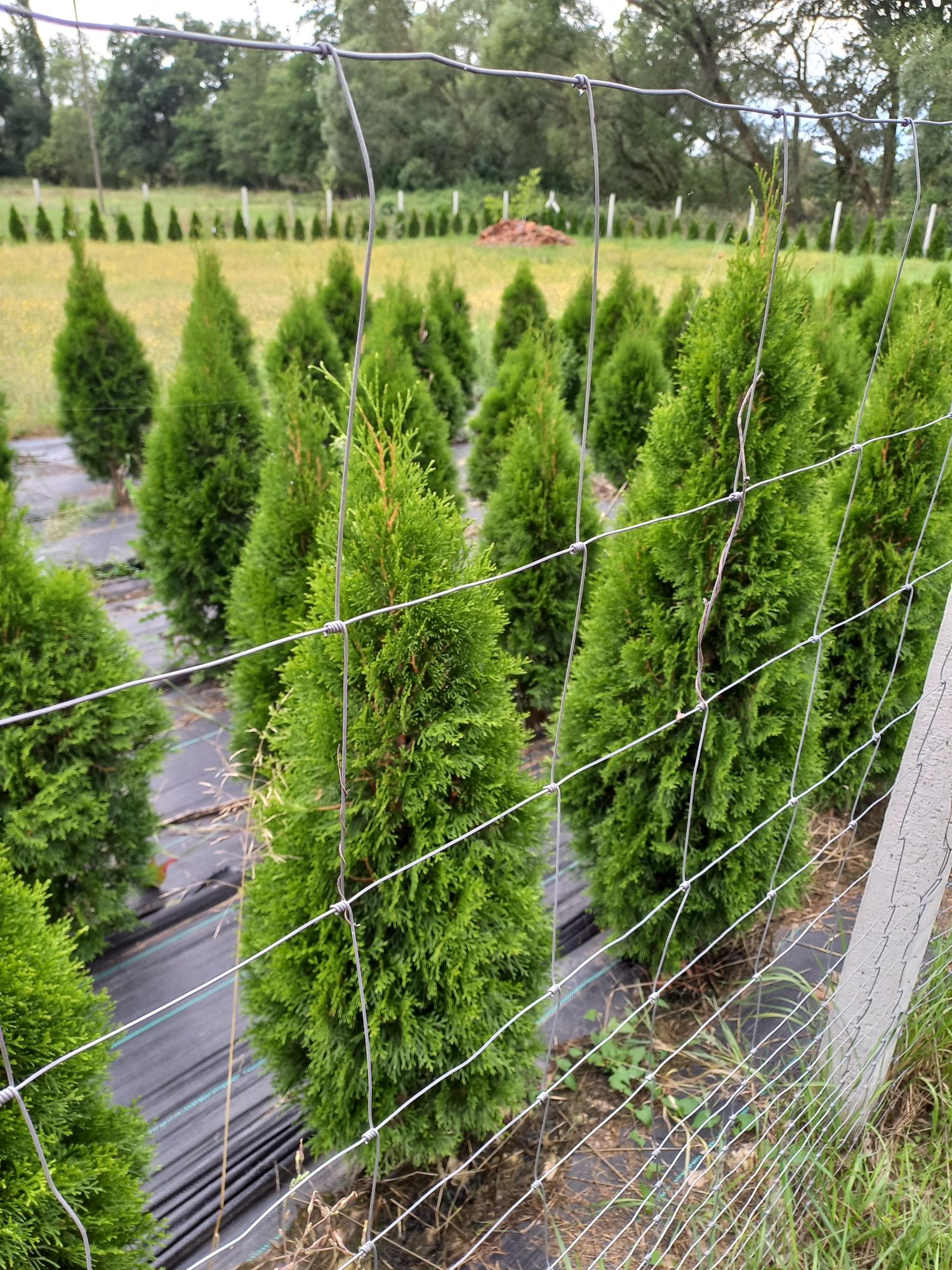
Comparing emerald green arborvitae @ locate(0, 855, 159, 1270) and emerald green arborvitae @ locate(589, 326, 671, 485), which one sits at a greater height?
emerald green arborvitae @ locate(589, 326, 671, 485)

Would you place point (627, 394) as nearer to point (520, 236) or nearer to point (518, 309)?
point (518, 309)

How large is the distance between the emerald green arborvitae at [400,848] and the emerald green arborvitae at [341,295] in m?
7.74

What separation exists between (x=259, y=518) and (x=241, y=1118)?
2322mm

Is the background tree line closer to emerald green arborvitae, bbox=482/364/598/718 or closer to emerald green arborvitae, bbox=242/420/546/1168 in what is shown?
emerald green arborvitae, bbox=242/420/546/1168

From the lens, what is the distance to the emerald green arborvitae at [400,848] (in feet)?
5.50

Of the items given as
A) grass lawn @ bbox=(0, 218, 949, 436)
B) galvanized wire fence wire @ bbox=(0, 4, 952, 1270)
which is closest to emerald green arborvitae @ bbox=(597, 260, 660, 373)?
grass lawn @ bbox=(0, 218, 949, 436)

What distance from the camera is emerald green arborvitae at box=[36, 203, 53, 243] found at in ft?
60.0

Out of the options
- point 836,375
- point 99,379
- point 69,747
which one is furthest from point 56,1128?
point 99,379

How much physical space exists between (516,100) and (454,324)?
20594mm

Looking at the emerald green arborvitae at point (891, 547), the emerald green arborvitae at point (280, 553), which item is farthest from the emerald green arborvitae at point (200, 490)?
the emerald green arborvitae at point (891, 547)

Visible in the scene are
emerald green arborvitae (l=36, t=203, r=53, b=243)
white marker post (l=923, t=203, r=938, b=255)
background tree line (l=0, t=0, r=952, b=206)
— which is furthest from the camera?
emerald green arborvitae (l=36, t=203, r=53, b=243)

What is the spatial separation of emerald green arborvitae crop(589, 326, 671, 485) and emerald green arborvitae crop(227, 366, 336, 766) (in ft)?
14.2

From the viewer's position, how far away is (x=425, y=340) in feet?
27.6

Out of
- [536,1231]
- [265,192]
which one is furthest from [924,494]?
[265,192]
